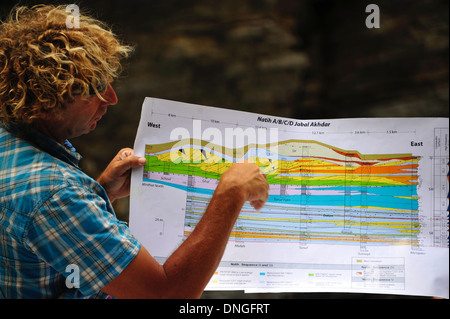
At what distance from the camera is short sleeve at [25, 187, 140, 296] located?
64cm

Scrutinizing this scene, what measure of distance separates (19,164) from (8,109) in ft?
0.42

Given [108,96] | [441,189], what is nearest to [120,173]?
[108,96]

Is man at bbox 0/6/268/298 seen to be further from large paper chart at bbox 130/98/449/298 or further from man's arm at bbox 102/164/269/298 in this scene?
large paper chart at bbox 130/98/449/298

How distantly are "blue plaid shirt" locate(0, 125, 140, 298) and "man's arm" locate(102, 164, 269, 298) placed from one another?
3 centimetres

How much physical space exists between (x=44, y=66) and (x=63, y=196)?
24 cm

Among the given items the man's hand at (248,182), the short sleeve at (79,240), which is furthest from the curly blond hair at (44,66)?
the man's hand at (248,182)

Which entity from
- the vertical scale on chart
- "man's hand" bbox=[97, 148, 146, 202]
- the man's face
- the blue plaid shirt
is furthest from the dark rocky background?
the blue plaid shirt

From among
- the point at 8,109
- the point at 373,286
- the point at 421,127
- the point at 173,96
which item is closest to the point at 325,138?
the point at 421,127

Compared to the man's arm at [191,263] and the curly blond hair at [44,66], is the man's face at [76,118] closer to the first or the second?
the curly blond hair at [44,66]

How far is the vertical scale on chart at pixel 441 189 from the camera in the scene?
95 centimetres

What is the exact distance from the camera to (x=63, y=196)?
2.11 ft

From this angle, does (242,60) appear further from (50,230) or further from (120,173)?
(50,230)

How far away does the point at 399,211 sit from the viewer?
965 millimetres
